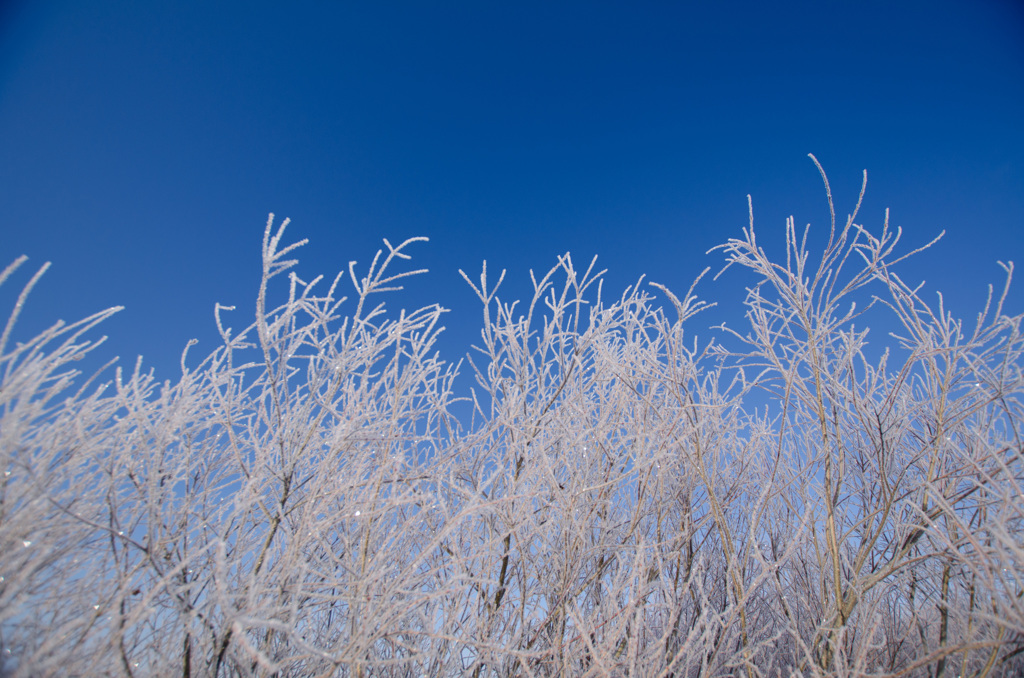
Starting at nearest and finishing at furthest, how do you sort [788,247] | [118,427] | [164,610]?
[118,427] < [164,610] < [788,247]

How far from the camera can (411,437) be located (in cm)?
260

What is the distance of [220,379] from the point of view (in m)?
2.39

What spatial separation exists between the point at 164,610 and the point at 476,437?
1947mm

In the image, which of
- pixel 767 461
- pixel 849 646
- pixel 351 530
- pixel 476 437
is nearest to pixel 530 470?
pixel 476 437

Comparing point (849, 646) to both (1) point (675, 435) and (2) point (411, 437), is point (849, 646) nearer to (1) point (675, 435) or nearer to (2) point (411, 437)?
(1) point (675, 435)

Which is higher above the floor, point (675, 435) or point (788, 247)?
point (788, 247)

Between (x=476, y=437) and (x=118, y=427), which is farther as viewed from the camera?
(x=476, y=437)

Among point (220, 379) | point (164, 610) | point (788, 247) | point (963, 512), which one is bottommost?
point (164, 610)

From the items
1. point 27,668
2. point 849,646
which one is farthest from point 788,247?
point 27,668

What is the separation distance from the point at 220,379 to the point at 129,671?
51.1 inches

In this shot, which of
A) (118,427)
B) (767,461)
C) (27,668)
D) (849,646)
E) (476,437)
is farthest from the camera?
(767,461)

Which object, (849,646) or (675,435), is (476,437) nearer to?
(675,435)

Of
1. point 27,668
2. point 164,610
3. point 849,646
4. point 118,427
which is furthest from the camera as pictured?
point 849,646

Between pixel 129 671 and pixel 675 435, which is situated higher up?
pixel 675 435
